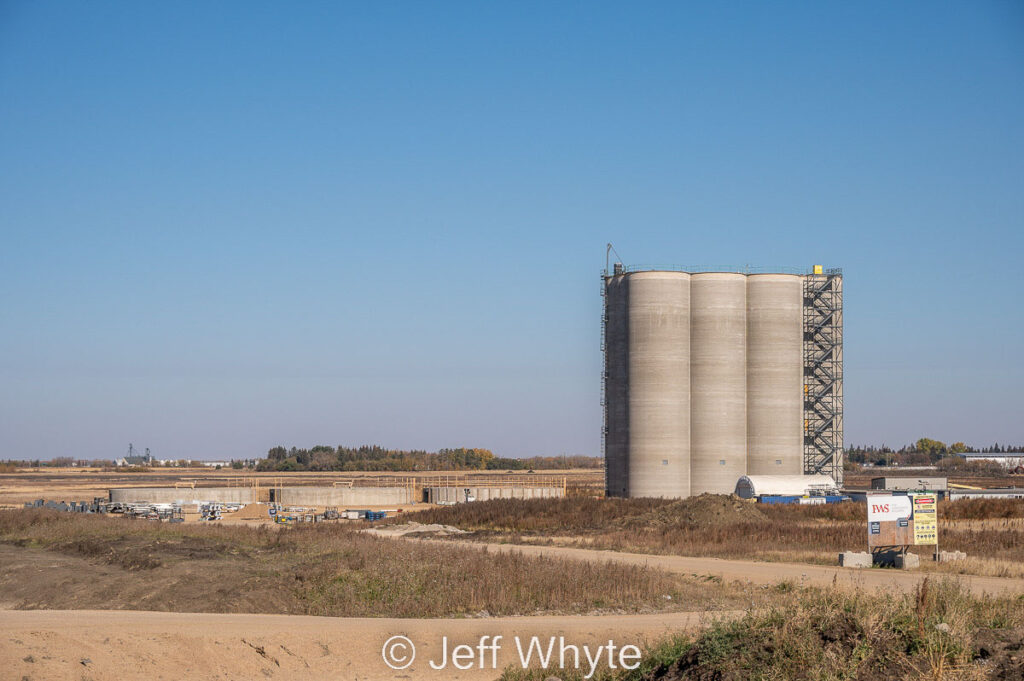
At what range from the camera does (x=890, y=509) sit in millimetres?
33344

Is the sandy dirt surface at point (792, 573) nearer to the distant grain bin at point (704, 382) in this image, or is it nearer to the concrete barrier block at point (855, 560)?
the concrete barrier block at point (855, 560)

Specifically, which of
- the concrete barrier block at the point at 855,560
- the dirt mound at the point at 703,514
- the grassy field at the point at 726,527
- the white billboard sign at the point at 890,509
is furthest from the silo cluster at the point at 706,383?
the white billboard sign at the point at 890,509

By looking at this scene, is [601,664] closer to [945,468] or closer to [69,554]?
[69,554]

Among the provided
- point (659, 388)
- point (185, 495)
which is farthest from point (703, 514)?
point (185, 495)

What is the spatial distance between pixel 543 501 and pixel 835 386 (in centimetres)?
2351

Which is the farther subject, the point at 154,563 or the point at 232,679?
the point at 154,563

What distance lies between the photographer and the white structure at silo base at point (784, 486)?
64.1 meters

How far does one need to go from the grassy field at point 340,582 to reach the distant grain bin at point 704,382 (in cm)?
3691

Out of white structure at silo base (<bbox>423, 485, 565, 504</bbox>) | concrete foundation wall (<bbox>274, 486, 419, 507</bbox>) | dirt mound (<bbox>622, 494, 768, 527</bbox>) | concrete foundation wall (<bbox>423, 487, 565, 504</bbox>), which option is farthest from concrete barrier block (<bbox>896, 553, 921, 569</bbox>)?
concrete foundation wall (<bbox>274, 486, 419, 507</bbox>)

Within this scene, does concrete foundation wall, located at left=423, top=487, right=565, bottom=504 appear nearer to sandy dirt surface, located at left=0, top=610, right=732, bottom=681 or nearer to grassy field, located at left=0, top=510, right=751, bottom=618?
grassy field, located at left=0, top=510, right=751, bottom=618

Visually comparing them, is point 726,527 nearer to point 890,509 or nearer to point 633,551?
point 633,551

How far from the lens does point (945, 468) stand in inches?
6471

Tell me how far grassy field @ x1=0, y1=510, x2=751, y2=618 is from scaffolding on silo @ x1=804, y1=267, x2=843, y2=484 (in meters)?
45.9

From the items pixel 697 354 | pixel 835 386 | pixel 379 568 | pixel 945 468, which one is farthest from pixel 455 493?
pixel 945 468
